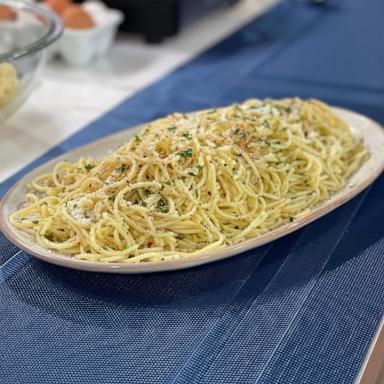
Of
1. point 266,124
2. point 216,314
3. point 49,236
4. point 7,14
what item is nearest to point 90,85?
point 7,14

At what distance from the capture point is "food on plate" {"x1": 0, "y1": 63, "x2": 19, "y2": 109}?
1.03 m

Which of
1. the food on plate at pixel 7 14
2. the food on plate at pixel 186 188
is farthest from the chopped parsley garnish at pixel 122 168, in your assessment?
the food on plate at pixel 7 14

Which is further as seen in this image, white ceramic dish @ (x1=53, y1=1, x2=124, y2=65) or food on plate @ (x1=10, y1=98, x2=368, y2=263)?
white ceramic dish @ (x1=53, y1=1, x2=124, y2=65)

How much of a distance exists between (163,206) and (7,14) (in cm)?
77

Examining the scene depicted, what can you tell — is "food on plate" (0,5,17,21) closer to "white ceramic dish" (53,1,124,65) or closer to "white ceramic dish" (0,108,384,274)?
"white ceramic dish" (53,1,124,65)

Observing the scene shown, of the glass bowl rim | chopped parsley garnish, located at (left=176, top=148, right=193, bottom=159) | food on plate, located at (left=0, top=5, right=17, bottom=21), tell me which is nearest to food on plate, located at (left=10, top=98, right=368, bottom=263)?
chopped parsley garnish, located at (left=176, top=148, right=193, bottom=159)

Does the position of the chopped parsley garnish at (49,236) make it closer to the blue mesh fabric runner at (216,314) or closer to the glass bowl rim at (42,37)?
the blue mesh fabric runner at (216,314)

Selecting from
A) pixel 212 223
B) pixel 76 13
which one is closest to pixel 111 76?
pixel 76 13

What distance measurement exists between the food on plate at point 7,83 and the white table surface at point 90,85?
0.10 meters

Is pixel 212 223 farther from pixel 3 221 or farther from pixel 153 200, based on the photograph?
pixel 3 221

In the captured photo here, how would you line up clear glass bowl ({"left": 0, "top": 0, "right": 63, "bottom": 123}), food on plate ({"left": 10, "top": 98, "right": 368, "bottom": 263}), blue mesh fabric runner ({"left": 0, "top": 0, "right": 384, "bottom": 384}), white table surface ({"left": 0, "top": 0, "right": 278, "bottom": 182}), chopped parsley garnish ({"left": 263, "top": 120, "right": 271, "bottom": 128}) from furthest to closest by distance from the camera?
white table surface ({"left": 0, "top": 0, "right": 278, "bottom": 182}) → clear glass bowl ({"left": 0, "top": 0, "right": 63, "bottom": 123}) → chopped parsley garnish ({"left": 263, "top": 120, "right": 271, "bottom": 128}) → food on plate ({"left": 10, "top": 98, "right": 368, "bottom": 263}) → blue mesh fabric runner ({"left": 0, "top": 0, "right": 384, "bottom": 384})

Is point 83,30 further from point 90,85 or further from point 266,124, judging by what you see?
point 266,124

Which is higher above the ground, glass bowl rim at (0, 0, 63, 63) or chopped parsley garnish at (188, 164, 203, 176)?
glass bowl rim at (0, 0, 63, 63)

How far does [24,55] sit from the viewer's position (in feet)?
3.30
